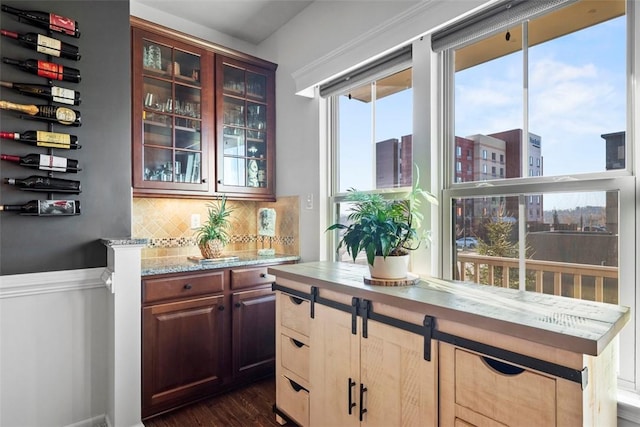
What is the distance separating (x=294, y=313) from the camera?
1.86 m

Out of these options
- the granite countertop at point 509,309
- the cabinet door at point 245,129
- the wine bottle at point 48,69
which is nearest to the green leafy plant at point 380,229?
the granite countertop at point 509,309

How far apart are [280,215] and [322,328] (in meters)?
1.45

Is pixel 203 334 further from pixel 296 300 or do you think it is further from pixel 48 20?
pixel 48 20

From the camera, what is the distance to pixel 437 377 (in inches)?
47.2

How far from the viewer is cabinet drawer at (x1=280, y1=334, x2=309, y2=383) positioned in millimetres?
1784

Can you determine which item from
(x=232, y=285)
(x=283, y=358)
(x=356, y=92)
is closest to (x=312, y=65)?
(x=356, y=92)

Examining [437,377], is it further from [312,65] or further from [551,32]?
[312,65]

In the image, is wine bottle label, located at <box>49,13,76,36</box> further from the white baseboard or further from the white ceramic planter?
the white ceramic planter

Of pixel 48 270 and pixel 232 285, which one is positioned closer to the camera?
pixel 48 270

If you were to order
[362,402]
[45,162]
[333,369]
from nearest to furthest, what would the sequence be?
[362,402] → [333,369] → [45,162]

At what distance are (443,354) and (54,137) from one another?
214 cm

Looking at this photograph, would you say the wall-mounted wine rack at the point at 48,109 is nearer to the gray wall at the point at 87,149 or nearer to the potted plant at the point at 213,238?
the gray wall at the point at 87,149

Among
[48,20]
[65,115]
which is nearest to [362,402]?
[65,115]

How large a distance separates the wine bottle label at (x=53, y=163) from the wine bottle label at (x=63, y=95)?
1.02ft
